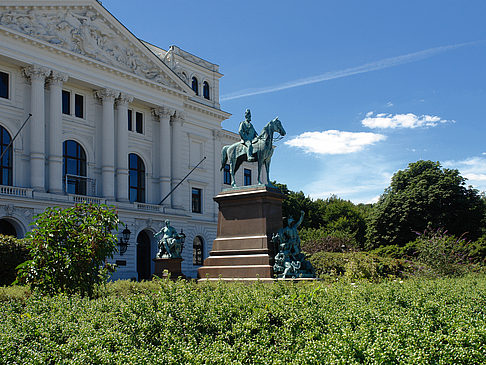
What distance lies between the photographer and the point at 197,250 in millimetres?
57812

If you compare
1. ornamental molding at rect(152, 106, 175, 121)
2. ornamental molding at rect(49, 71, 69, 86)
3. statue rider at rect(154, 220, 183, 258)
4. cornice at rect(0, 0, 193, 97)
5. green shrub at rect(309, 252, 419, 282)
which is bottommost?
green shrub at rect(309, 252, 419, 282)

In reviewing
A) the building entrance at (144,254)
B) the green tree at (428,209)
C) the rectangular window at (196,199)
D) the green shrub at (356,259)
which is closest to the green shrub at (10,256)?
the green shrub at (356,259)

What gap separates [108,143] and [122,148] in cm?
163

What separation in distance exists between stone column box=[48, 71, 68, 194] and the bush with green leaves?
30312 mm

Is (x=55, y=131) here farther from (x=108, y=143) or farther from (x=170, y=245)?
(x=170, y=245)

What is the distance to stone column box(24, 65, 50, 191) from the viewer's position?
41.3 metres

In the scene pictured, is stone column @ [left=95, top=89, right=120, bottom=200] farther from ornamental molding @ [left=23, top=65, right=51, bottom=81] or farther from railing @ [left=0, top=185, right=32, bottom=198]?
railing @ [left=0, top=185, right=32, bottom=198]

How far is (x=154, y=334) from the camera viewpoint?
7695 mm

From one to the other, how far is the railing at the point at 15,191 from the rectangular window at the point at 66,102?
9.26 m

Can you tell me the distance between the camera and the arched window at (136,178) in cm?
5172

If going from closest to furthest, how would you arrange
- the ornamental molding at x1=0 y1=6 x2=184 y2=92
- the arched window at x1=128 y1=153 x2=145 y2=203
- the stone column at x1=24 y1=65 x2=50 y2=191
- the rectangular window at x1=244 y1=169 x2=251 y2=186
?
the stone column at x1=24 y1=65 x2=50 y2=191 < the ornamental molding at x1=0 y1=6 x2=184 y2=92 < the arched window at x1=128 y1=153 x2=145 y2=203 < the rectangular window at x1=244 y1=169 x2=251 y2=186

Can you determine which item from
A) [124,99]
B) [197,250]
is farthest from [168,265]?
[197,250]

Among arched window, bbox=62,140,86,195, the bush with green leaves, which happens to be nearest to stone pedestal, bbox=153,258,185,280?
the bush with green leaves

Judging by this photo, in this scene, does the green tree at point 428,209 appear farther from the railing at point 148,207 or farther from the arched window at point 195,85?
the railing at point 148,207
